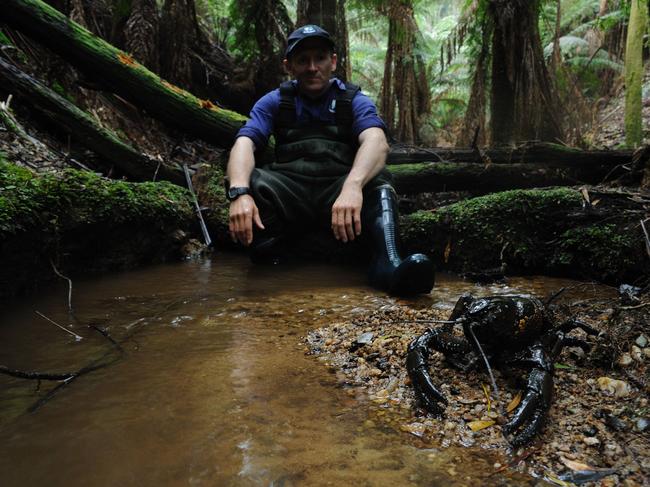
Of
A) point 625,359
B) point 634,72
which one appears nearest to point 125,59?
point 625,359

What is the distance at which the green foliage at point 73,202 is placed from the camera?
109 inches

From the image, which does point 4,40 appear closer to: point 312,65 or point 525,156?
point 312,65

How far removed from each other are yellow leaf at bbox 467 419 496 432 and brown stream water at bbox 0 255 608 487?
11cm

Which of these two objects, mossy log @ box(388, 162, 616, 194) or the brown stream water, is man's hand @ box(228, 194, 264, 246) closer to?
the brown stream water

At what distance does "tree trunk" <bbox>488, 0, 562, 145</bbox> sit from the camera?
5.20 m

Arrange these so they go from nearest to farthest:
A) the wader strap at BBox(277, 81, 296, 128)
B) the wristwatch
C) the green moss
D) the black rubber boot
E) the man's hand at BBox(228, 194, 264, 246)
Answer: the black rubber boot < the green moss < the man's hand at BBox(228, 194, 264, 246) < the wristwatch < the wader strap at BBox(277, 81, 296, 128)

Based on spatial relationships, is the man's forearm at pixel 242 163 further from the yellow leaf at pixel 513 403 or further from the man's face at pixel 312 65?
the yellow leaf at pixel 513 403

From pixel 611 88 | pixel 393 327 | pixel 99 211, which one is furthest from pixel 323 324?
pixel 611 88

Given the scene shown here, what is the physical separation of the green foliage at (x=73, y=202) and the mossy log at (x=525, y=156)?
2.89m

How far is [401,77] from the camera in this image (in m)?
7.64

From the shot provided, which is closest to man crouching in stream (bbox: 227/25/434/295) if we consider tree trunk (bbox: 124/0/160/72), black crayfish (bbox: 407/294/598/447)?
black crayfish (bbox: 407/294/598/447)

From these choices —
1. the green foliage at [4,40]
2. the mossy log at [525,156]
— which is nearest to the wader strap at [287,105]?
the mossy log at [525,156]

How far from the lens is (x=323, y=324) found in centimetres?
237

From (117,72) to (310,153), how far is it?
2901mm
